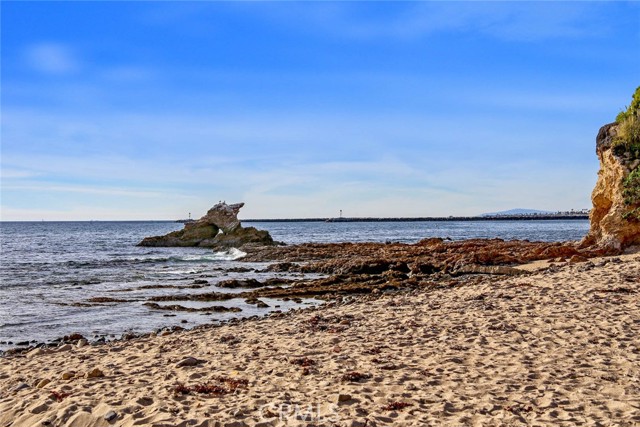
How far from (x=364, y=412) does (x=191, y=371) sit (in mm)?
3429

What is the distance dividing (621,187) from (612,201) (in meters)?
1.55

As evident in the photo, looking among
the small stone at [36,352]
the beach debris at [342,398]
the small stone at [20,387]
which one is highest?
the beach debris at [342,398]

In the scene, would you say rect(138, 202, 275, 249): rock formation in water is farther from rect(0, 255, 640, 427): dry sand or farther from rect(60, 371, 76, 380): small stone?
rect(60, 371, 76, 380): small stone

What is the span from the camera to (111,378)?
8.85 meters

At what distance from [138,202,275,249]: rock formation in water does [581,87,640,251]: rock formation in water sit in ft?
102

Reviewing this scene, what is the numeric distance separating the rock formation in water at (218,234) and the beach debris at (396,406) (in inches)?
1765

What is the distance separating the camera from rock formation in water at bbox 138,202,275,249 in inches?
2110

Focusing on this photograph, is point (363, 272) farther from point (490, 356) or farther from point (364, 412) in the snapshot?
point (364, 412)

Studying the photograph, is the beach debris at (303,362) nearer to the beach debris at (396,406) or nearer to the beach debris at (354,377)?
the beach debris at (354,377)

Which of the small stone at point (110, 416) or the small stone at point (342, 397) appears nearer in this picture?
the small stone at point (110, 416)

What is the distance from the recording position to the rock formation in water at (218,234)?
53594 mm

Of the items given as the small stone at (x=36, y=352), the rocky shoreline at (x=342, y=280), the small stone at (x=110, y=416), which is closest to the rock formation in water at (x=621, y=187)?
the rocky shoreline at (x=342, y=280)

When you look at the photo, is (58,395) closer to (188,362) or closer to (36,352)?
(188,362)

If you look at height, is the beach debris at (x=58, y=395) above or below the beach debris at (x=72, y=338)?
above
